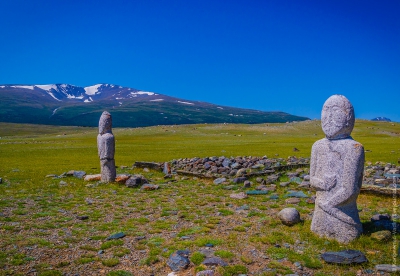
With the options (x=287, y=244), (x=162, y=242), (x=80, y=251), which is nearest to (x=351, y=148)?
(x=287, y=244)

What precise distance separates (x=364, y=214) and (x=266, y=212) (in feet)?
11.9

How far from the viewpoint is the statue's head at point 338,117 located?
9383 millimetres

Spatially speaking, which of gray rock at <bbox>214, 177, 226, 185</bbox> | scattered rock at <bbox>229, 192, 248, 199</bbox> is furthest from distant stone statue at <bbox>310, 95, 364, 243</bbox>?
gray rock at <bbox>214, 177, 226, 185</bbox>

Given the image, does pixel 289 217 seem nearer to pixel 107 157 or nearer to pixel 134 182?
pixel 134 182

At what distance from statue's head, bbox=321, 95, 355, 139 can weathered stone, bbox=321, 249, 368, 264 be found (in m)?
3.38

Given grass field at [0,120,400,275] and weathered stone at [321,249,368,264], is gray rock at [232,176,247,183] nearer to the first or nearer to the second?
grass field at [0,120,400,275]

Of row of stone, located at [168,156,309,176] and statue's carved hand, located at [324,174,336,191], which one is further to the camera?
row of stone, located at [168,156,309,176]

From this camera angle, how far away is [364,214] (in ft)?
38.8

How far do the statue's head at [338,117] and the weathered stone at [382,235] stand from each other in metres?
2.92

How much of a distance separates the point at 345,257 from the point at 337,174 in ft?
8.12

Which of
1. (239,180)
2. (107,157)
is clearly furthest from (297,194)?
(107,157)

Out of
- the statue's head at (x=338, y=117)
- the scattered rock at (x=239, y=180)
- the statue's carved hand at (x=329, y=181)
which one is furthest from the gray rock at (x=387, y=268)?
the scattered rock at (x=239, y=180)

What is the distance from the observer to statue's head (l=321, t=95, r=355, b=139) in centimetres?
938

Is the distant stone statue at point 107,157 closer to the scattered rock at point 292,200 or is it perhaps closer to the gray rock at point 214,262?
the scattered rock at point 292,200
